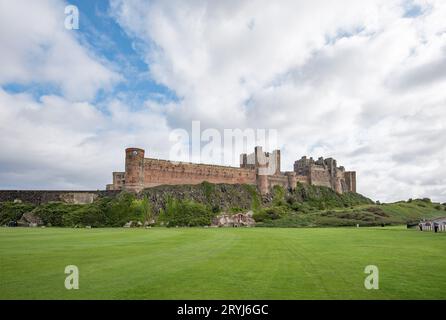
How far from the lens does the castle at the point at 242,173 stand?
7400 centimetres

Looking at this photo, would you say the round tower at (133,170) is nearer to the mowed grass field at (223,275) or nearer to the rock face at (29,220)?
the rock face at (29,220)

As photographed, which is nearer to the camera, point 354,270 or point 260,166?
point 354,270

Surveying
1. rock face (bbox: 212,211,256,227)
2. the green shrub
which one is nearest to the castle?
rock face (bbox: 212,211,256,227)

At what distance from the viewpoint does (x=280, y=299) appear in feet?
28.3

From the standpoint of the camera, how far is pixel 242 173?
95688mm

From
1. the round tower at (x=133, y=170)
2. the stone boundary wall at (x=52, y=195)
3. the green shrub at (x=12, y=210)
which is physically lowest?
the green shrub at (x=12, y=210)

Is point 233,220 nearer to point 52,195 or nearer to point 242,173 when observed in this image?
point 242,173

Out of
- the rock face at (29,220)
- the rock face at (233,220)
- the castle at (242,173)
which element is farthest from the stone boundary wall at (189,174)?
the rock face at (29,220)

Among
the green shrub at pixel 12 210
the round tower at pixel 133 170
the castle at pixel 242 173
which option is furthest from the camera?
the castle at pixel 242 173

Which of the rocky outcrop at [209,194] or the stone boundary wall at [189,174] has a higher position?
the stone boundary wall at [189,174]

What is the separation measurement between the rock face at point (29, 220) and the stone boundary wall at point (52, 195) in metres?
8.73

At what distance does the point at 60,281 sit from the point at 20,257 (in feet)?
21.9
